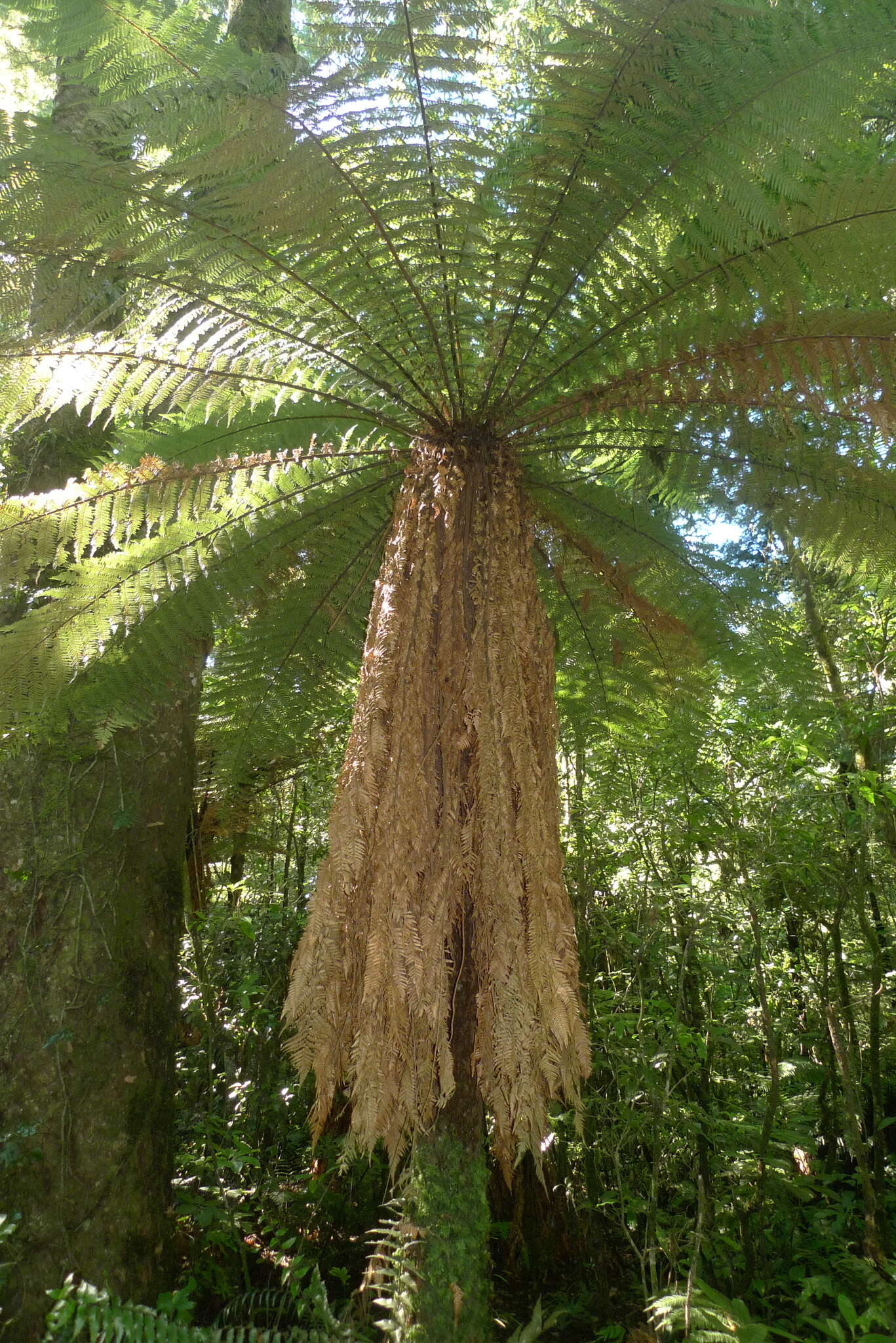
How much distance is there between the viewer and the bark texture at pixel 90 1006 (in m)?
2.29

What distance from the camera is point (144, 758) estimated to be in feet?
9.55

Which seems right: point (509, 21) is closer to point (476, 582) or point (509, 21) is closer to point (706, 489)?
point (706, 489)

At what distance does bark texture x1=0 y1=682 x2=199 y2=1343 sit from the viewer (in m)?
2.29

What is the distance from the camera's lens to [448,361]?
2.06m

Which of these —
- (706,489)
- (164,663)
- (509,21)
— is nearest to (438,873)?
(164,663)

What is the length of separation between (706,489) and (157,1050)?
2.42m

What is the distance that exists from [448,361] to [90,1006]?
220 centimetres

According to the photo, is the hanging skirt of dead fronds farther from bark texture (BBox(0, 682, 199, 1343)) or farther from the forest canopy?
bark texture (BBox(0, 682, 199, 1343))

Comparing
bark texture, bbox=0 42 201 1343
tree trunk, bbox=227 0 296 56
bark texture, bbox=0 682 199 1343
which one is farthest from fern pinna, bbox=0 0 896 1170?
tree trunk, bbox=227 0 296 56

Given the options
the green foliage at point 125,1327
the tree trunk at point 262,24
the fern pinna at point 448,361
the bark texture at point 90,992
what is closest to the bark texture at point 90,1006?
the bark texture at point 90,992

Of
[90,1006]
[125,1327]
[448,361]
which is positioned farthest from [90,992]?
[448,361]

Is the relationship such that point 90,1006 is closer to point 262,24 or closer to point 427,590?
point 427,590

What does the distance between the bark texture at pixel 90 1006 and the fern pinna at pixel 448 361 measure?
77 cm

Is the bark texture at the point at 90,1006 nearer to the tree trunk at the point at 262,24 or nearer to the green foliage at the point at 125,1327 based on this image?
the green foliage at the point at 125,1327
